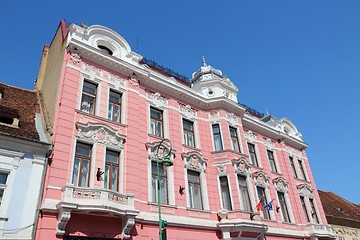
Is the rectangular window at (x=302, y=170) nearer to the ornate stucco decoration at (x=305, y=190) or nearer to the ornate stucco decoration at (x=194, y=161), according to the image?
the ornate stucco decoration at (x=305, y=190)

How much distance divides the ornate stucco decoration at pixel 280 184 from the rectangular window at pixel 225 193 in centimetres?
595

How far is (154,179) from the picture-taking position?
16172 millimetres

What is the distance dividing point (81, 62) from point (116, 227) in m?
8.65

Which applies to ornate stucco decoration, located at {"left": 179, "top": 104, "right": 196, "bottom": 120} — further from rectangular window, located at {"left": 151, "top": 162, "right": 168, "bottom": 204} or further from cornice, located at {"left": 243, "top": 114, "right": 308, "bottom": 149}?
cornice, located at {"left": 243, "top": 114, "right": 308, "bottom": 149}

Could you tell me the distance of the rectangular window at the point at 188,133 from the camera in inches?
753

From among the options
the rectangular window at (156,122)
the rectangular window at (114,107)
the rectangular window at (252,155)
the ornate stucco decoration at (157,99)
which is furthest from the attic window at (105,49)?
the rectangular window at (252,155)

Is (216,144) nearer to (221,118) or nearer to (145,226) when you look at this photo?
(221,118)

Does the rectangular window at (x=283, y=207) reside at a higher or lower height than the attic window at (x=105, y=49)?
lower

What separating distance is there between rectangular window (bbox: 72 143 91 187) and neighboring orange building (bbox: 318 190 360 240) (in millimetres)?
21763

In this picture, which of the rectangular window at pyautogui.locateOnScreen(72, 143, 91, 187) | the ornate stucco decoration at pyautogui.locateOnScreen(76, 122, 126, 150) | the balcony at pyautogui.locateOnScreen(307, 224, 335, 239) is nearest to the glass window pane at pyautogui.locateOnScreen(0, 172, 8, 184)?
the rectangular window at pyautogui.locateOnScreen(72, 143, 91, 187)

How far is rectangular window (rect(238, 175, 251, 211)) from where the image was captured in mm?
18103

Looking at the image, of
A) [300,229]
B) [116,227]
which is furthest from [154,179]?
[300,229]

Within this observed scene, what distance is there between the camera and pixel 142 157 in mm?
15984

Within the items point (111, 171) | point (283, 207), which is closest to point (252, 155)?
point (283, 207)
